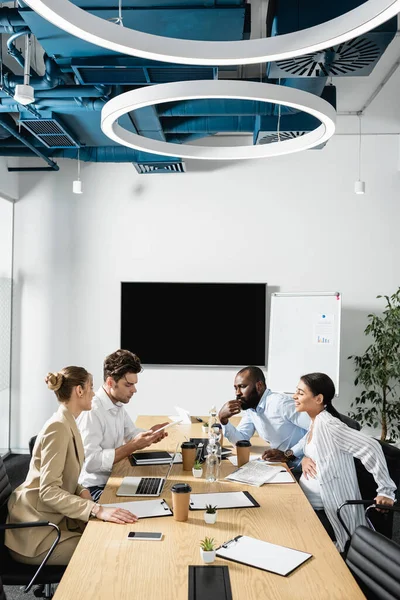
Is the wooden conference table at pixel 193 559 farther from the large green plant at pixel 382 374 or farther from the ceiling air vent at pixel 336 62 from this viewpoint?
the large green plant at pixel 382 374

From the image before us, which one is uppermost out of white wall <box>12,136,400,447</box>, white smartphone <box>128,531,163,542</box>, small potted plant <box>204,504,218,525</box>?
white wall <box>12,136,400,447</box>

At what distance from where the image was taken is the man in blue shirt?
395cm

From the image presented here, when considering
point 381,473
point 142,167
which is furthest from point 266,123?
point 381,473

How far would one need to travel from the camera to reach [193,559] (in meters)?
2.09

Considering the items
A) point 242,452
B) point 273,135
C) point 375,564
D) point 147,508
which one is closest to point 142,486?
point 147,508

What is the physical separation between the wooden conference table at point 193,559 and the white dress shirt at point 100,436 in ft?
1.41

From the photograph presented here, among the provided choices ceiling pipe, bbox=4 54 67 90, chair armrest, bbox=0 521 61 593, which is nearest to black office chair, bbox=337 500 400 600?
chair armrest, bbox=0 521 61 593

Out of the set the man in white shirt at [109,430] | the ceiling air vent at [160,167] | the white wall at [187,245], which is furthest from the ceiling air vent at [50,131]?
the man in white shirt at [109,430]

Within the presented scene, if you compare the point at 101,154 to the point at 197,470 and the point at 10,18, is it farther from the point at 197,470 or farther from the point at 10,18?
the point at 197,470

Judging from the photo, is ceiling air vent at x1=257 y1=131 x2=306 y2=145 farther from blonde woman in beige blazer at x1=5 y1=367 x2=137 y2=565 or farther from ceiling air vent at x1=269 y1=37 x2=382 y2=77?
blonde woman in beige blazer at x1=5 y1=367 x2=137 y2=565

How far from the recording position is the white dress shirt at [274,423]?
3.96 m

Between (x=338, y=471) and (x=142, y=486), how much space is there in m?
1.02

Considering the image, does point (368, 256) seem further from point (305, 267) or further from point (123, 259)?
point (123, 259)

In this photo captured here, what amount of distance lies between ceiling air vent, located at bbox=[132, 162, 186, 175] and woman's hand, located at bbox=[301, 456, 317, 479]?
12.1 ft
